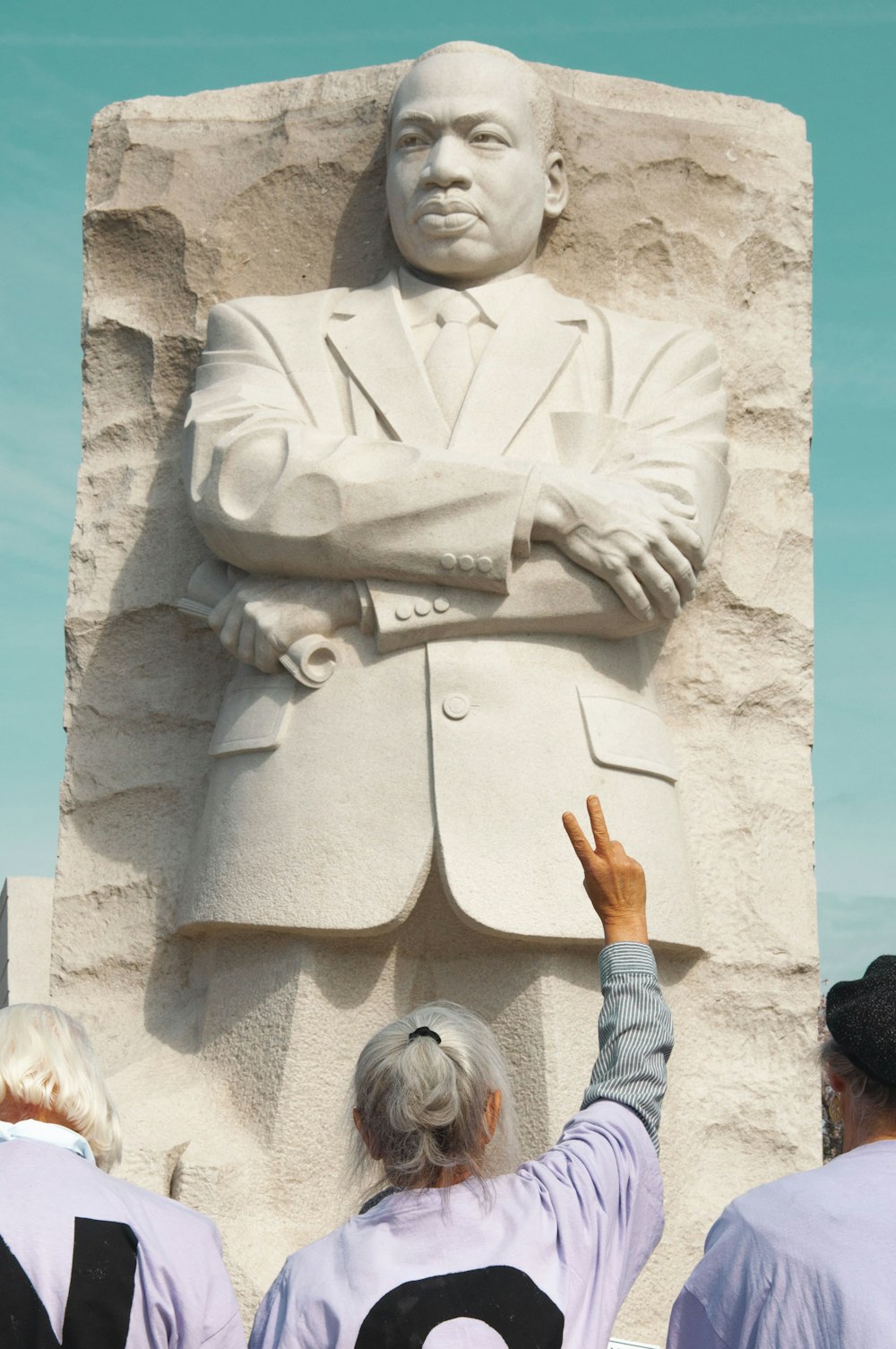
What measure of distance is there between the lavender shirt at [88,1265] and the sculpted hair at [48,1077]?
39mm

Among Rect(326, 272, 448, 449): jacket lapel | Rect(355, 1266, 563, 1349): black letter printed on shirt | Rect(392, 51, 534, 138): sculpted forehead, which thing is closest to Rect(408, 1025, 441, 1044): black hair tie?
Rect(355, 1266, 563, 1349): black letter printed on shirt

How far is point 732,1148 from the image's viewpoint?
481 cm

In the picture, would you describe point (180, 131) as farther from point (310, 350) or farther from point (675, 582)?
point (675, 582)

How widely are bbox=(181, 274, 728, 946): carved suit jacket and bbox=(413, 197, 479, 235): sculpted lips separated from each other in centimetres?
35

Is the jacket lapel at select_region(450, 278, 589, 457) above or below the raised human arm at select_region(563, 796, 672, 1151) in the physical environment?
above

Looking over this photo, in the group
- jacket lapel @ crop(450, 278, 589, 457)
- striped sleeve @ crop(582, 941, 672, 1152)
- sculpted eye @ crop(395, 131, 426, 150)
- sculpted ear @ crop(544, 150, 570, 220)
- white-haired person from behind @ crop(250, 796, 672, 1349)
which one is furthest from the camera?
sculpted ear @ crop(544, 150, 570, 220)

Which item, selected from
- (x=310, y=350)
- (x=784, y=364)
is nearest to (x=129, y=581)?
(x=310, y=350)

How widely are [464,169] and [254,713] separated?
1520 millimetres

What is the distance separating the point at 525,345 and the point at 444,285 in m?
0.39

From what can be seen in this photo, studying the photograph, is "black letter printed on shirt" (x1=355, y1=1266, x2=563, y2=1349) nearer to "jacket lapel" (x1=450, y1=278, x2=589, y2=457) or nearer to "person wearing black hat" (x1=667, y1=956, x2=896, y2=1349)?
"person wearing black hat" (x1=667, y1=956, x2=896, y2=1349)

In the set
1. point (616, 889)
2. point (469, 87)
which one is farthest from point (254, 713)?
point (616, 889)

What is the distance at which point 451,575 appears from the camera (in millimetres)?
4543

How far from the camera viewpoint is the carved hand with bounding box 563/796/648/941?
2.79m

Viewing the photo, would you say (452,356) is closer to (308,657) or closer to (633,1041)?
(308,657)
